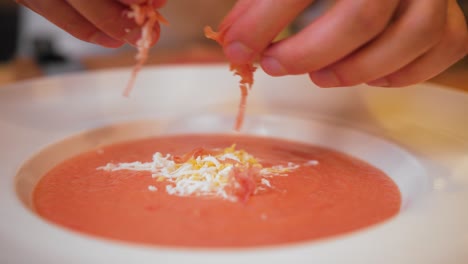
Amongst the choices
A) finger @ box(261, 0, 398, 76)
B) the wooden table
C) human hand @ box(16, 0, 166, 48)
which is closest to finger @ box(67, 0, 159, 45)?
human hand @ box(16, 0, 166, 48)

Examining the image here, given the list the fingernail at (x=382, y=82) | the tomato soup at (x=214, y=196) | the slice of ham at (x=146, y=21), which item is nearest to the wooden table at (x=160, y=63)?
the tomato soup at (x=214, y=196)

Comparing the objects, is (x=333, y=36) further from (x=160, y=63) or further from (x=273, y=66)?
(x=160, y=63)

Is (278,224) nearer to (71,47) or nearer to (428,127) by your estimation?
(428,127)

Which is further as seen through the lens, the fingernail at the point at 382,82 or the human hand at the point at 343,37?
the fingernail at the point at 382,82

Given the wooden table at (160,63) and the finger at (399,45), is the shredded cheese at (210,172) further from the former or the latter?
the wooden table at (160,63)

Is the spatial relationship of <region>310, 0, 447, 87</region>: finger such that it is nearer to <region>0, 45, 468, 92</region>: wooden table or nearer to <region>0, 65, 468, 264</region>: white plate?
<region>0, 65, 468, 264</region>: white plate

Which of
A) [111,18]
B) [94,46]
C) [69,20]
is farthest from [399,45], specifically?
[94,46]
